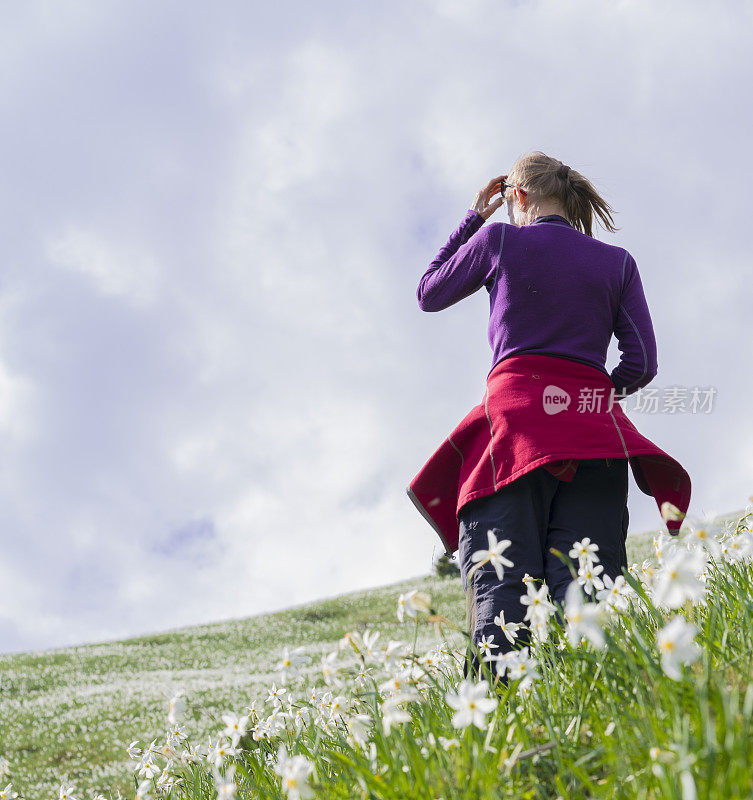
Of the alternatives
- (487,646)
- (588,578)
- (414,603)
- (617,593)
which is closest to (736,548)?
(617,593)

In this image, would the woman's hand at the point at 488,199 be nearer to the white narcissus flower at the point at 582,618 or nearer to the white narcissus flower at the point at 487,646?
the white narcissus flower at the point at 487,646

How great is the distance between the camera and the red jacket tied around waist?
337cm

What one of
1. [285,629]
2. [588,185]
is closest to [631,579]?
[588,185]

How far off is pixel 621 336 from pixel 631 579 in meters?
1.74

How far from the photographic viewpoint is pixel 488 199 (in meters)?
4.23

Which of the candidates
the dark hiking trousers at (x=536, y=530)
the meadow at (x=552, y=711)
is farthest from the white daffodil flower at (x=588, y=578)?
the dark hiking trousers at (x=536, y=530)

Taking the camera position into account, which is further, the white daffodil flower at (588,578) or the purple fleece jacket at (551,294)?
the purple fleece jacket at (551,294)

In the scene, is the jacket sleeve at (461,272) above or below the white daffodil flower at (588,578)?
above

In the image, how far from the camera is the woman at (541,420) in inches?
132

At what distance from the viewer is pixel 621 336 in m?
3.95

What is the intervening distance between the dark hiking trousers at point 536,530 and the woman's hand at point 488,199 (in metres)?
1.61

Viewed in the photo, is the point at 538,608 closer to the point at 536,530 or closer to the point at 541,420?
the point at 536,530

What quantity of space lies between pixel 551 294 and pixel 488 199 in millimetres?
887

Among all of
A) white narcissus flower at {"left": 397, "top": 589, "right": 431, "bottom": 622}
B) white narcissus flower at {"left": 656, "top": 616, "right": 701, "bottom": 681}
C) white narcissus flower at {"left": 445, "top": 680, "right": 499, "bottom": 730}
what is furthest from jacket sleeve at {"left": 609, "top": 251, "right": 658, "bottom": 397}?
white narcissus flower at {"left": 656, "top": 616, "right": 701, "bottom": 681}
